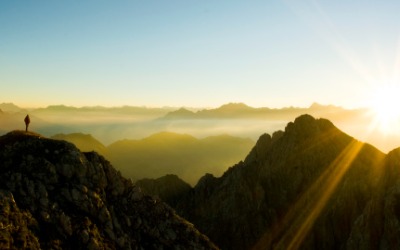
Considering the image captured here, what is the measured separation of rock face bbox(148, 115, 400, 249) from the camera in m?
92.6

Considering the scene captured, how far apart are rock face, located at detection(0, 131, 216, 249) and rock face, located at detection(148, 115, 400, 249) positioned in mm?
49157

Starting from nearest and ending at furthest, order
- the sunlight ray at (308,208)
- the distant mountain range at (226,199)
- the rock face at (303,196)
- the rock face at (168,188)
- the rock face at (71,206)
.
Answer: the rock face at (71,206), the distant mountain range at (226,199), the rock face at (303,196), the sunlight ray at (308,208), the rock face at (168,188)

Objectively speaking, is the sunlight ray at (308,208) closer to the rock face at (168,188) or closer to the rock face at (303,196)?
the rock face at (303,196)

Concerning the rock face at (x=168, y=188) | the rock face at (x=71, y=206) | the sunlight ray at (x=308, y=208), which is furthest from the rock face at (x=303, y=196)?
the rock face at (x=71, y=206)

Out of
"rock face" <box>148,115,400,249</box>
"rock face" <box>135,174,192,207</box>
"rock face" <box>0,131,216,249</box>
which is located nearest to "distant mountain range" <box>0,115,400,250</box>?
"rock face" <box>0,131,216,249</box>

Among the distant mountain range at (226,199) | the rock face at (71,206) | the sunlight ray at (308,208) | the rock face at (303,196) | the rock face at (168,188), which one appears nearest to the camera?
the rock face at (71,206)

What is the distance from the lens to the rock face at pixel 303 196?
92562mm

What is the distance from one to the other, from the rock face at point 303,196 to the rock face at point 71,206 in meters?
49.2

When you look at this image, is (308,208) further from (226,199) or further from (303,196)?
(226,199)

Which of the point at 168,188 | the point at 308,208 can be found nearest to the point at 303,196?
the point at 308,208

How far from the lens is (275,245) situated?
11088cm

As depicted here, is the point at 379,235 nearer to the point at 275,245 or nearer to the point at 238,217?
the point at 275,245

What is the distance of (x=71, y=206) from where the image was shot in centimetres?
4712

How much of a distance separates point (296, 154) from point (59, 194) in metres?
92.0
